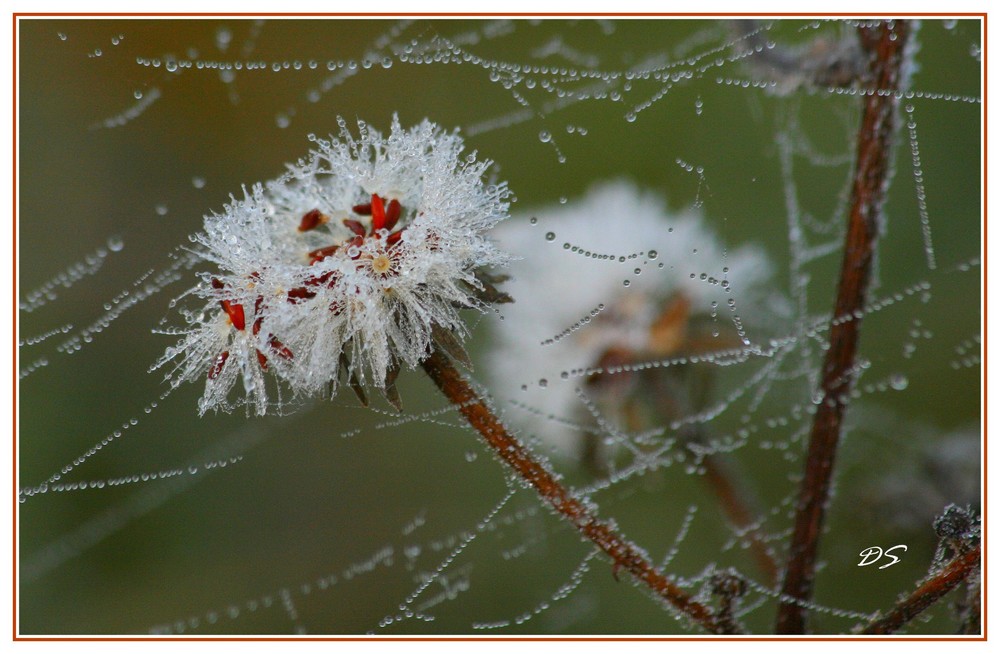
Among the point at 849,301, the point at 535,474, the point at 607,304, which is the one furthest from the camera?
the point at 607,304

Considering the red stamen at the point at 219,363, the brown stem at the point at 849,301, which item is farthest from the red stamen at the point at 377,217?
the brown stem at the point at 849,301

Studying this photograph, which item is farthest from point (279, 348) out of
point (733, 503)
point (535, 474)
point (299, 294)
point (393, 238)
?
point (733, 503)

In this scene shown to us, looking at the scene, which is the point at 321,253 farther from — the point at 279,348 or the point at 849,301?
the point at 849,301

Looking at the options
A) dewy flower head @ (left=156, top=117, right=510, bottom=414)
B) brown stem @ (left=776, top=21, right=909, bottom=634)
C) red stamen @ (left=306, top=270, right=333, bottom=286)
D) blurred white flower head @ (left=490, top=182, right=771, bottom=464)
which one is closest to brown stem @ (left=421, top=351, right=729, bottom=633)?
dewy flower head @ (left=156, top=117, right=510, bottom=414)

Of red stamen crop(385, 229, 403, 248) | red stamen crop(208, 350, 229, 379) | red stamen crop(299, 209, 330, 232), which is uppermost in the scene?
red stamen crop(299, 209, 330, 232)

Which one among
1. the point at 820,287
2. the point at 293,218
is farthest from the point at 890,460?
the point at 293,218

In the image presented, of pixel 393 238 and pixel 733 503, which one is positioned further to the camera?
pixel 733 503

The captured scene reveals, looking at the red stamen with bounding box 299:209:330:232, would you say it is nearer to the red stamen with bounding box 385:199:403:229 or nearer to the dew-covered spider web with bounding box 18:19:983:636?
the red stamen with bounding box 385:199:403:229
